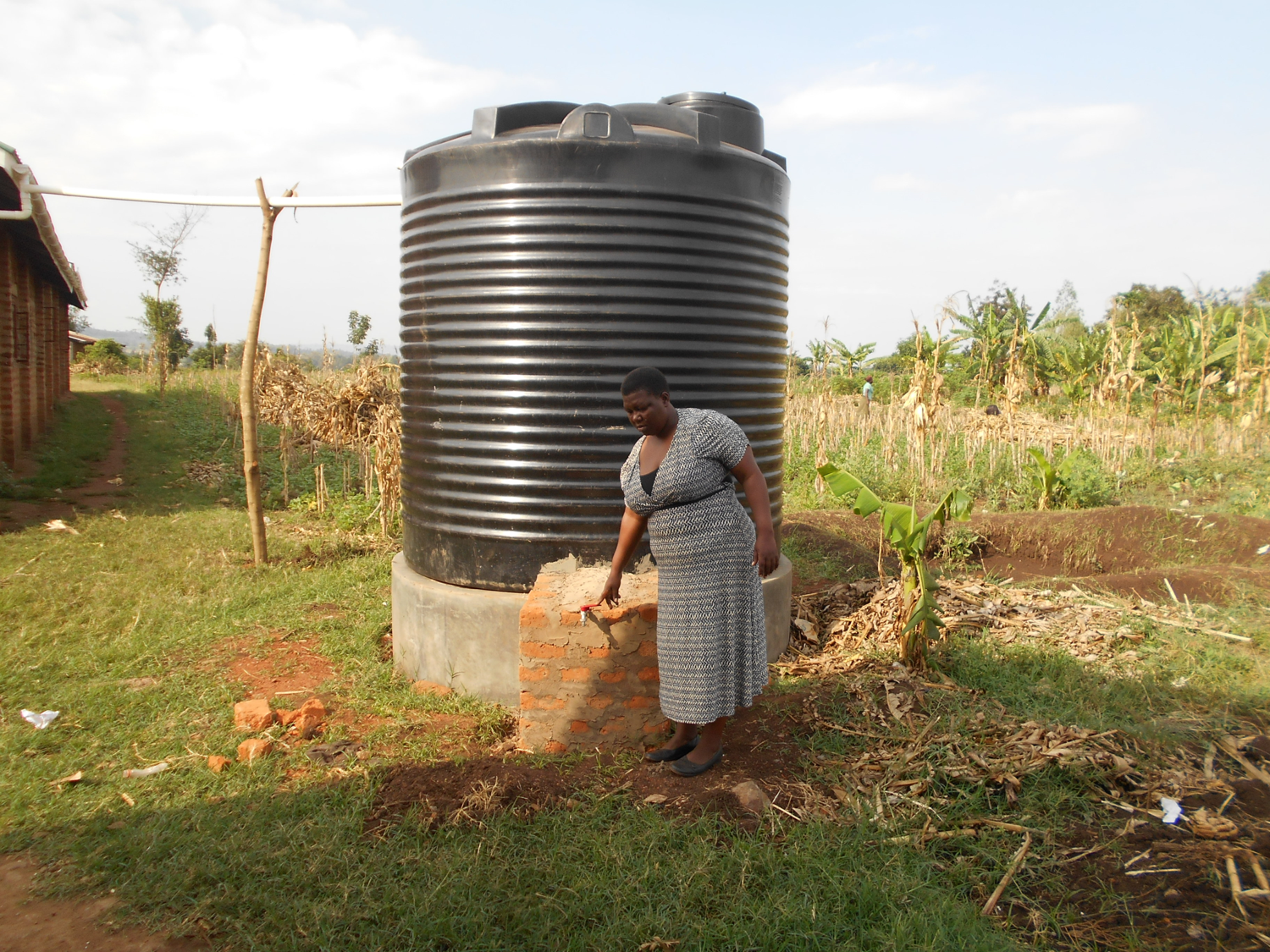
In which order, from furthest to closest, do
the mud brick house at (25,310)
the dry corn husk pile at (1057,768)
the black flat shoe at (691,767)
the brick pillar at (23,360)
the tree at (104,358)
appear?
the tree at (104,358)
the brick pillar at (23,360)
the mud brick house at (25,310)
the black flat shoe at (691,767)
the dry corn husk pile at (1057,768)

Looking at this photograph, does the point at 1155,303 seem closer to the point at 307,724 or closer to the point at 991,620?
the point at 991,620

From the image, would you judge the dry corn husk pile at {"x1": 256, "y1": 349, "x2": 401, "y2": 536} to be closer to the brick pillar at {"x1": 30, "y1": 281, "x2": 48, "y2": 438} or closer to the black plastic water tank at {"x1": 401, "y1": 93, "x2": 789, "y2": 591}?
the black plastic water tank at {"x1": 401, "y1": 93, "x2": 789, "y2": 591}

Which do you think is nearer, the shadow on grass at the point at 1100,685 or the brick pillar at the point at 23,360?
the shadow on grass at the point at 1100,685

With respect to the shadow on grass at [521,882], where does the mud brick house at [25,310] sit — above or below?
above

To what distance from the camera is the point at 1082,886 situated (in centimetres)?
274

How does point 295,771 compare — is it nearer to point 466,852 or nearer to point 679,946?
point 466,852

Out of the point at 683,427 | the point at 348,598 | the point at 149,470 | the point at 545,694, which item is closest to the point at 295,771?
the point at 545,694

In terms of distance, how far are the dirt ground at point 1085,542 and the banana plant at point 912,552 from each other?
6.20ft

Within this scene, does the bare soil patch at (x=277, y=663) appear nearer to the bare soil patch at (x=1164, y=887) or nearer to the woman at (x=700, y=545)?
the woman at (x=700, y=545)

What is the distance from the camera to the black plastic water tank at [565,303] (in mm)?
4199

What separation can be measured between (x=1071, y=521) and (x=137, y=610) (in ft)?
26.7

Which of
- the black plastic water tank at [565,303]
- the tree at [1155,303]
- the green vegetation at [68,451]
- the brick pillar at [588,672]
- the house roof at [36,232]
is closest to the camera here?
the brick pillar at [588,672]

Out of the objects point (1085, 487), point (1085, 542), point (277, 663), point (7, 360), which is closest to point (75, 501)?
point (7, 360)

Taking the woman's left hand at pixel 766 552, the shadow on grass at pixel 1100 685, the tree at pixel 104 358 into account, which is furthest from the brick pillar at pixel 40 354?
the tree at pixel 104 358
